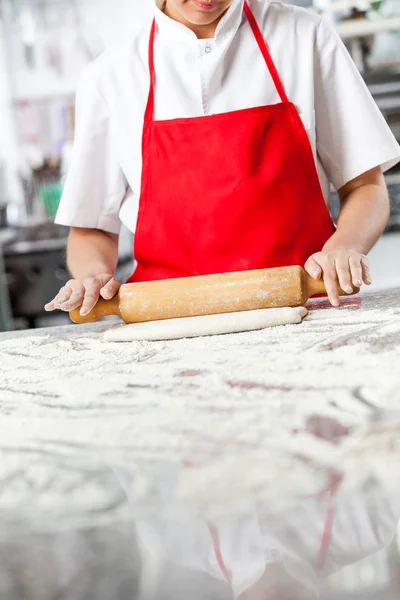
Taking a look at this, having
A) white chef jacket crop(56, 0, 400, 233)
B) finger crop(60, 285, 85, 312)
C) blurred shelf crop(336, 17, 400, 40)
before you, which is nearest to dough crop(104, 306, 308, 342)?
finger crop(60, 285, 85, 312)

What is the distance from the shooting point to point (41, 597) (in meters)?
0.45

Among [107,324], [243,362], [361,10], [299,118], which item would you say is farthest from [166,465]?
[361,10]

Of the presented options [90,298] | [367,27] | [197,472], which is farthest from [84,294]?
[367,27]

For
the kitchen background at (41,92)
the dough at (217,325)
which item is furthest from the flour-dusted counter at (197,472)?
the kitchen background at (41,92)

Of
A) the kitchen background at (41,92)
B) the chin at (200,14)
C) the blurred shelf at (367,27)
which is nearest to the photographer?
the chin at (200,14)

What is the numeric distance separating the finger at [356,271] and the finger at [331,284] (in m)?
0.03

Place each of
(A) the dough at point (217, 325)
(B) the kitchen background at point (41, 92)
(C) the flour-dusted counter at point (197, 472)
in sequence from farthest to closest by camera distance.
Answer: (B) the kitchen background at point (41, 92)
(A) the dough at point (217, 325)
(C) the flour-dusted counter at point (197, 472)

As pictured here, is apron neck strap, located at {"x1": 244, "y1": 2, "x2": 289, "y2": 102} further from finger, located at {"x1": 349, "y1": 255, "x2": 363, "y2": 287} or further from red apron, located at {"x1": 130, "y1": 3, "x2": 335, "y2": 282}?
finger, located at {"x1": 349, "y1": 255, "x2": 363, "y2": 287}

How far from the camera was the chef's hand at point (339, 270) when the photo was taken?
113cm

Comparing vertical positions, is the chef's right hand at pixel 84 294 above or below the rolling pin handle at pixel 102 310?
above

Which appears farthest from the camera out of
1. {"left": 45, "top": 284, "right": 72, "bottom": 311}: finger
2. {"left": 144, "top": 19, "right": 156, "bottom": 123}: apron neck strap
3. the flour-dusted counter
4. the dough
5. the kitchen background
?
the kitchen background

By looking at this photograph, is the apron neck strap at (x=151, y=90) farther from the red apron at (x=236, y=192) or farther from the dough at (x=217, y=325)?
the dough at (x=217, y=325)

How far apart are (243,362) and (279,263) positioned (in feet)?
1.75

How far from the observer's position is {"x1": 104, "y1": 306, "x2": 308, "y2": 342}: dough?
106 cm
